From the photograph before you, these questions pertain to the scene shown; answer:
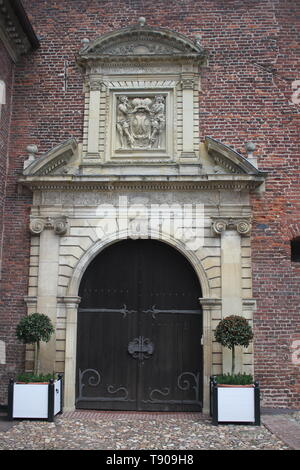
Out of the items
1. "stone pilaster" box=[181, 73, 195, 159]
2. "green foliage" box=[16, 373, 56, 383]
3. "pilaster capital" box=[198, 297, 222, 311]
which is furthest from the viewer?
"stone pilaster" box=[181, 73, 195, 159]

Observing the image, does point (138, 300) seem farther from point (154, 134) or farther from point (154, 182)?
point (154, 134)

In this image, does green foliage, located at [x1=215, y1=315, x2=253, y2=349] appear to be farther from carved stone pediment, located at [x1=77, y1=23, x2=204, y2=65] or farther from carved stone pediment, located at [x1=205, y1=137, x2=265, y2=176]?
carved stone pediment, located at [x1=77, y1=23, x2=204, y2=65]

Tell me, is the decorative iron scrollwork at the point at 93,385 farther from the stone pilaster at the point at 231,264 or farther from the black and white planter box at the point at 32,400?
the stone pilaster at the point at 231,264

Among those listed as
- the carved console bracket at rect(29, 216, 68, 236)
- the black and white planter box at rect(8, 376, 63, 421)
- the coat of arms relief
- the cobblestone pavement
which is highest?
the coat of arms relief

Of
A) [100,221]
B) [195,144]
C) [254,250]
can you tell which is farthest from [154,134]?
[254,250]

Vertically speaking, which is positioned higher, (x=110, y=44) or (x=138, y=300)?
(x=110, y=44)

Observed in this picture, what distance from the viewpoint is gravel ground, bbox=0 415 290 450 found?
6.36m

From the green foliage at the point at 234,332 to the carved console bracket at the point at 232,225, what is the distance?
5.36 feet

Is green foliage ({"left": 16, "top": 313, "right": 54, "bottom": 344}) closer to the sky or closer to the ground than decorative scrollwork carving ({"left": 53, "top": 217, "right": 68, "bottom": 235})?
closer to the ground

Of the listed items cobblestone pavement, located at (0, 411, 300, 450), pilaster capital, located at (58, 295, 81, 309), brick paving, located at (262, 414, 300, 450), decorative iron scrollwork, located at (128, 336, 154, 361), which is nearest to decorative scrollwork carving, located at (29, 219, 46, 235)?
pilaster capital, located at (58, 295, 81, 309)

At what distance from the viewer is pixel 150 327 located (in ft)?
29.8

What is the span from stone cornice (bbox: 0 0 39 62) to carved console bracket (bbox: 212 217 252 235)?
5.05 m

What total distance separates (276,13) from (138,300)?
6282mm

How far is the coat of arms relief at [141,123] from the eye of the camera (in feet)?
31.3
